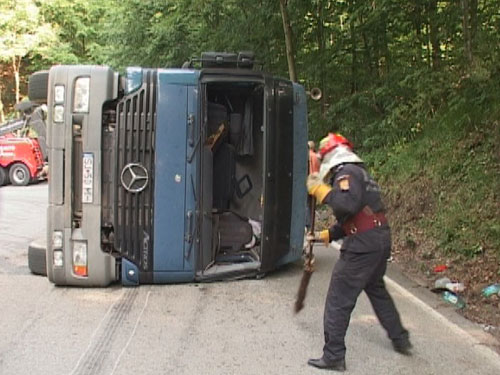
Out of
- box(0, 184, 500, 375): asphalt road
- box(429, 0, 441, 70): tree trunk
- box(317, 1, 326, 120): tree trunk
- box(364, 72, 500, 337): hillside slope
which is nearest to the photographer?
box(0, 184, 500, 375): asphalt road

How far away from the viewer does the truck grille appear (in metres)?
6.04

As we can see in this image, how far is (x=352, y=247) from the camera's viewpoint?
14.0 ft

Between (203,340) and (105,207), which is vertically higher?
(105,207)

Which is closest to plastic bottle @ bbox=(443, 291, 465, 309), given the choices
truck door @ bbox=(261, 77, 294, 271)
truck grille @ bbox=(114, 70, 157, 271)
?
truck door @ bbox=(261, 77, 294, 271)

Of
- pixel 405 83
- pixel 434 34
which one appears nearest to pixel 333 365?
pixel 405 83

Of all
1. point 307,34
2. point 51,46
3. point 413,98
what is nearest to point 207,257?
point 413,98

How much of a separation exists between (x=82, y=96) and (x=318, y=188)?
2.89 metres

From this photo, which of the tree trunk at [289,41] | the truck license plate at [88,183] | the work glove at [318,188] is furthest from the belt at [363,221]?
the tree trunk at [289,41]

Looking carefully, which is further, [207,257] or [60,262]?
[207,257]

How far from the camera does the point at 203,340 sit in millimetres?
4805

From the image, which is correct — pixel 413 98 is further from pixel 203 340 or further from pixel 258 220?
pixel 203 340

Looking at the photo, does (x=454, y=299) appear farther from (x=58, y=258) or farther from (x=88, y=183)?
(x=58, y=258)

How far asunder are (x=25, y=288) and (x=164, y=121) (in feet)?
7.40

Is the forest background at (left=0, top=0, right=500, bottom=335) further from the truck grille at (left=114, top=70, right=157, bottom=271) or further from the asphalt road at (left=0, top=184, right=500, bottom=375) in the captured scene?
the truck grille at (left=114, top=70, right=157, bottom=271)
